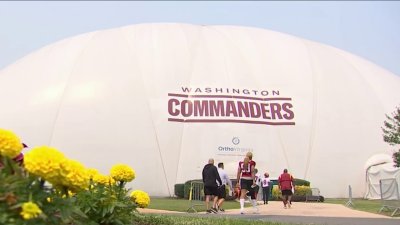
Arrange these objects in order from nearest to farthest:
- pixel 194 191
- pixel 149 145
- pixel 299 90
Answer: pixel 194 191 < pixel 149 145 < pixel 299 90

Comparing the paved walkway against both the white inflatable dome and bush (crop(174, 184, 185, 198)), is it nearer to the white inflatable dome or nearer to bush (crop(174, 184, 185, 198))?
bush (crop(174, 184, 185, 198))

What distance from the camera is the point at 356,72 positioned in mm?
33719

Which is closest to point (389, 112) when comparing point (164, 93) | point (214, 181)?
point (164, 93)

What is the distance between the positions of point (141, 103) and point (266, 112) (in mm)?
7102

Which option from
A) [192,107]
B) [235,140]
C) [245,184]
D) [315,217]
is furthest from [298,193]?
[315,217]

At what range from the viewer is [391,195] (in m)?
16.0

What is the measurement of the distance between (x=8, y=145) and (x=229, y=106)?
2571 centimetres

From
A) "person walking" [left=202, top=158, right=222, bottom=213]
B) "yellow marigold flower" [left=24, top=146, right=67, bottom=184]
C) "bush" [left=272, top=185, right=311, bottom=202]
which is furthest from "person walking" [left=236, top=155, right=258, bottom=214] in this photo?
"bush" [left=272, top=185, right=311, bottom=202]

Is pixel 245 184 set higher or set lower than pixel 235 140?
lower

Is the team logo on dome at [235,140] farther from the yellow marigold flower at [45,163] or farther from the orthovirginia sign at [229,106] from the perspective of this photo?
the yellow marigold flower at [45,163]

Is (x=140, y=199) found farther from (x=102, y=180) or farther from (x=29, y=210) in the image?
(x=29, y=210)

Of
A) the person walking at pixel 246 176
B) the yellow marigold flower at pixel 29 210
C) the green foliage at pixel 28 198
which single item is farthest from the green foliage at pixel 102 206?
the person walking at pixel 246 176

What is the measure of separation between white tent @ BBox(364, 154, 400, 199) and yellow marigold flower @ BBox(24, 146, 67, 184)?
2690cm

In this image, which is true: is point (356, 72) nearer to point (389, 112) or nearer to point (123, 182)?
point (389, 112)
